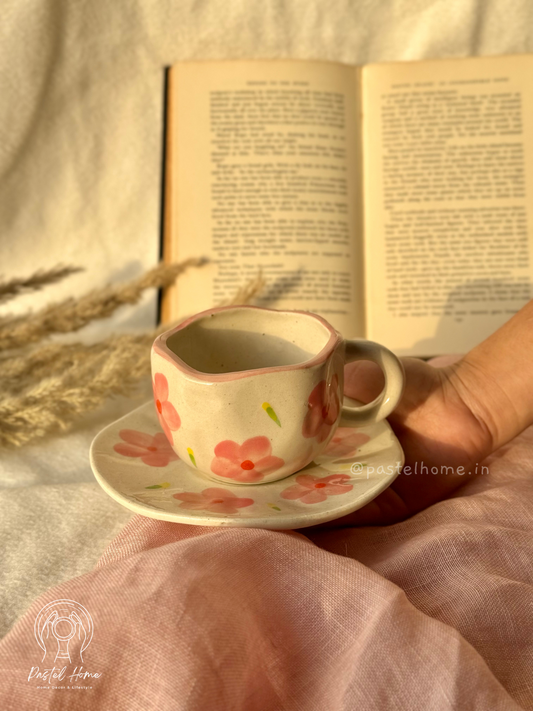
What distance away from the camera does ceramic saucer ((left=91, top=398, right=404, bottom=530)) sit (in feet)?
1.36

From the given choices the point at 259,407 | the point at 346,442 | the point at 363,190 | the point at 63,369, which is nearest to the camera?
the point at 259,407

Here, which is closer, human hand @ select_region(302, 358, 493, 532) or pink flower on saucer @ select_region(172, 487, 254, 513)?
pink flower on saucer @ select_region(172, 487, 254, 513)

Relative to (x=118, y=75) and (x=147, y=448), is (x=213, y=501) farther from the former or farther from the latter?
(x=118, y=75)

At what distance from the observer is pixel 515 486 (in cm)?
52

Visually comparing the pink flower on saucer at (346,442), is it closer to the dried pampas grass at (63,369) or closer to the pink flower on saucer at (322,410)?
the pink flower on saucer at (322,410)

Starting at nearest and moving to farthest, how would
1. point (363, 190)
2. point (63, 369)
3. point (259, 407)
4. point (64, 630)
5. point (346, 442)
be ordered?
point (64, 630) → point (259, 407) → point (346, 442) → point (63, 369) → point (363, 190)

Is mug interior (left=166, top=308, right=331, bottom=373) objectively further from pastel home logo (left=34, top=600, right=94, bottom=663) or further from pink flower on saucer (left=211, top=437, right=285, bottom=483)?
pastel home logo (left=34, top=600, right=94, bottom=663)

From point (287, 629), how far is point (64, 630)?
0.40 ft

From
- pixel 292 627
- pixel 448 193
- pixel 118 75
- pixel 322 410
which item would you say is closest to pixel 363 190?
pixel 448 193

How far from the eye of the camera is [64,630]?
13.2 inches

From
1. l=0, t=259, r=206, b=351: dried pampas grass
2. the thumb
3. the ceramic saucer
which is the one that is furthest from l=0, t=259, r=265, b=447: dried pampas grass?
the thumb

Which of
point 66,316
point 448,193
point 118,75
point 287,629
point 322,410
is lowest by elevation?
point 287,629

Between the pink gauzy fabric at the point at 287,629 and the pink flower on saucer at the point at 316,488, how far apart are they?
44 millimetres

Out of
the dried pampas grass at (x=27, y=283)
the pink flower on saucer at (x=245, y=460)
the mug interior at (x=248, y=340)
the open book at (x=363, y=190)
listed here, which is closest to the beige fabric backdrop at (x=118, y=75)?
the open book at (x=363, y=190)
